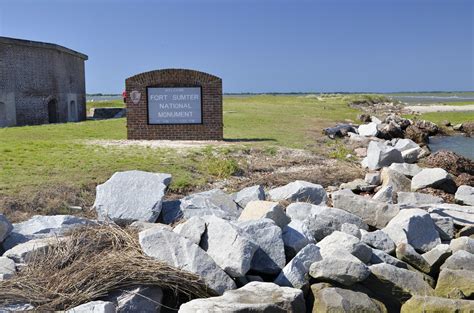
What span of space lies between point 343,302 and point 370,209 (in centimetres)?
330

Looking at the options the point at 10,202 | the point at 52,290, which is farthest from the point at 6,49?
the point at 52,290

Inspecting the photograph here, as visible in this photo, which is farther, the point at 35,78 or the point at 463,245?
the point at 35,78

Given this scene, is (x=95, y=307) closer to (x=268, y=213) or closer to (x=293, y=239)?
(x=293, y=239)

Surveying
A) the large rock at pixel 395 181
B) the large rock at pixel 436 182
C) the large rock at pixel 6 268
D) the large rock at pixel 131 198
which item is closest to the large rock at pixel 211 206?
the large rock at pixel 131 198

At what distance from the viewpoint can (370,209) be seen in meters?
8.81

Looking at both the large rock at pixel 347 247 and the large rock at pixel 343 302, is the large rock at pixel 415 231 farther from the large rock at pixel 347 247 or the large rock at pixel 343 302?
the large rock at pixel 343 302

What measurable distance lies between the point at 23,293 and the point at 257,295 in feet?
7.64

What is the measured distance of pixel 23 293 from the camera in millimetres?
5383

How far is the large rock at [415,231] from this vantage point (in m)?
7.72

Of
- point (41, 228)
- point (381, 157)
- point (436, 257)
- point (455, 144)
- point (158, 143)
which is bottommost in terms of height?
point (455, 144)

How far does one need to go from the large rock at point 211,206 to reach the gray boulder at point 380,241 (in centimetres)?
198

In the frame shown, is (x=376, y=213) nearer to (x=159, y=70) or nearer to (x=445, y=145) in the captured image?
(x=159, y=70)

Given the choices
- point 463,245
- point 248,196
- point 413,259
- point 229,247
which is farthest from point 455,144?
point 229,247

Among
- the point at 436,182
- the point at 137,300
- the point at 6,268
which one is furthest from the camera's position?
the point at 436,182
